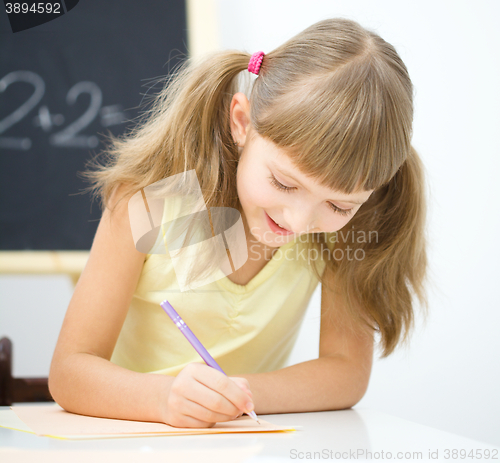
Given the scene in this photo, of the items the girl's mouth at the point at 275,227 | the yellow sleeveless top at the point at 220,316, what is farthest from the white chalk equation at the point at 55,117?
the girl's mouth at the point at 275,227

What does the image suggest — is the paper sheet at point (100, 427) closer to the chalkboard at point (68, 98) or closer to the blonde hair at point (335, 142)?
the blonde hair at point (335, 142)

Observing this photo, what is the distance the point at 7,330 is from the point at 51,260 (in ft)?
0.62

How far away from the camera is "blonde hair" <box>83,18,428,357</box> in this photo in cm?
52

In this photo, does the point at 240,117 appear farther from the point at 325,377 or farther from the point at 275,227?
the point at 325,377

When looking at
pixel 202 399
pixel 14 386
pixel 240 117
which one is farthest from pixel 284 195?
pixel 14 386

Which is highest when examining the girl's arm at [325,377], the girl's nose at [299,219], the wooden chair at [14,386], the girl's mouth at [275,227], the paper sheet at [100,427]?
the girl's nose at [299,219]

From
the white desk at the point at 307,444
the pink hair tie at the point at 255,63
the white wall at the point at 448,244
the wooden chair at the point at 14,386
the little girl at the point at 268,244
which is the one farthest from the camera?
the white wall at the point at 448,244

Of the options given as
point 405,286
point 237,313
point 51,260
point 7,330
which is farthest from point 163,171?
point 7,330

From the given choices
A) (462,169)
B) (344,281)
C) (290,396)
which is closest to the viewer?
(290,396)

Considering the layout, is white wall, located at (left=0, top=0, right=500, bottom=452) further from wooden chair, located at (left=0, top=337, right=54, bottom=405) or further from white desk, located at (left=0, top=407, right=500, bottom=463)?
white desk, located at (left=0, top=407, right=500, bottom=463)

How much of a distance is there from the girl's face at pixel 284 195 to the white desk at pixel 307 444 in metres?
0.22

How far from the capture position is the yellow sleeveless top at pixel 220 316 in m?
0.70

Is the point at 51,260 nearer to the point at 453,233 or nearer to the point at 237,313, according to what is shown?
the point at 237,313

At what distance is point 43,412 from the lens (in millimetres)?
534
